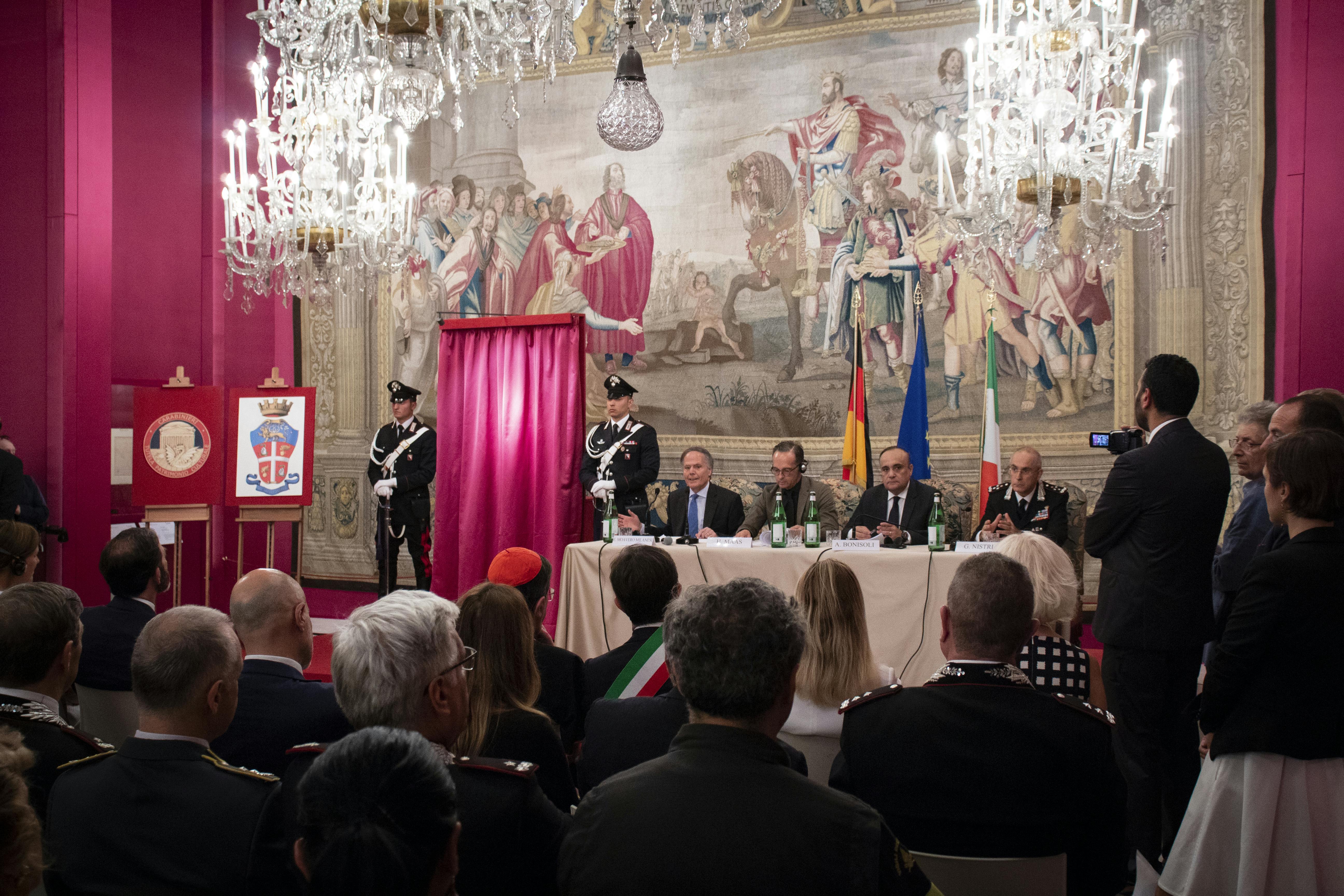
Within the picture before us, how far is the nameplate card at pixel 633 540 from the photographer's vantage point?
553cm

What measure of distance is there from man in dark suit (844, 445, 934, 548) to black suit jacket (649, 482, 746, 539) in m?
0.77

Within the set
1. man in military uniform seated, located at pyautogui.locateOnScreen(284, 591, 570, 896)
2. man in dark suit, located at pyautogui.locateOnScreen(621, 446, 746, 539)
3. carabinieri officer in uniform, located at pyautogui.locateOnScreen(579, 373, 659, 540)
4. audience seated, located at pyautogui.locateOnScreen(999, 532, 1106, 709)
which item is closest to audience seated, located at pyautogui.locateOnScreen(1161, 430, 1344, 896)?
audience seated, located at pyautogui.locateOnScreen(999, 532, 1106, 709)

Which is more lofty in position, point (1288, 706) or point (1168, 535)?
point (1168, 535)

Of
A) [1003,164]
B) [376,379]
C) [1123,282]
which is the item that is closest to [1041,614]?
[1003,164]

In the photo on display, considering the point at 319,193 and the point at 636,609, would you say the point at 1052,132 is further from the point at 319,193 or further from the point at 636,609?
the point at 319,193

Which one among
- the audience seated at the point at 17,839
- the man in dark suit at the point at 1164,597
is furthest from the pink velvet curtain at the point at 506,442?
the audience seated at the point at 17,839

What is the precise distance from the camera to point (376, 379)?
913 cm

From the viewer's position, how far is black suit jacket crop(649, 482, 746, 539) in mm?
6383

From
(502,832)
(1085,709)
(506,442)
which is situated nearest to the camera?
(502,832)

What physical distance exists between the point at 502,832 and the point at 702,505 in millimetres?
4901

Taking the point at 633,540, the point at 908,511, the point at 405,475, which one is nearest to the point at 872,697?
the point at 633,540

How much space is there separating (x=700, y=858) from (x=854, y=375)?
19.1ft

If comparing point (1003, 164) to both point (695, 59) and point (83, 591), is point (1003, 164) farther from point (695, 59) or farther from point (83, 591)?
point (83, 591)

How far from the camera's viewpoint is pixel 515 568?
3.19 metres
